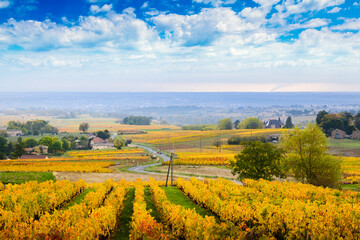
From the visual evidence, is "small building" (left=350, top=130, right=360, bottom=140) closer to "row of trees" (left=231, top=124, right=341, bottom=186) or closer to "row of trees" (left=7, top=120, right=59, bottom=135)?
"row of trees" (left=231, top=124, right=341, bottom=186)

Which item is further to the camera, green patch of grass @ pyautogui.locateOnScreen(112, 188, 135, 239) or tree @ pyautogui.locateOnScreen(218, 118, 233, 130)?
tree @ pyautogui.locateOnScreen(218, 118, 233, 130)

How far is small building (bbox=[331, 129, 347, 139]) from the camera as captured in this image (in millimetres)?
129875

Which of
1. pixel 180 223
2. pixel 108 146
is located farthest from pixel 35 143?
pixel 180 223

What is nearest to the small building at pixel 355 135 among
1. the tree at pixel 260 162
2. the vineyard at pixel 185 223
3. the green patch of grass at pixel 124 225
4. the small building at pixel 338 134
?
the small building at pixel 338 134

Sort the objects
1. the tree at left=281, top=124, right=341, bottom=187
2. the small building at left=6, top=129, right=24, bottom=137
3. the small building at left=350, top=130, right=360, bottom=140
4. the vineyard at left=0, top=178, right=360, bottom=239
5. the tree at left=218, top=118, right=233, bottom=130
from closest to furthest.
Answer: the vineyard at left=0, top=178, right=360, bottom=239 → the tree at left=281, top=124, right=341, bottom=187 → the small building at left=350, top=130, right=360, bottom=140 → the small building at left=6, top=129, right=24, bottom=137 → the tree at left=218, top=118, right=233, bottom=130

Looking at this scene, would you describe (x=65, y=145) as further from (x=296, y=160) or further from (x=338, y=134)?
(x=338, y=134)

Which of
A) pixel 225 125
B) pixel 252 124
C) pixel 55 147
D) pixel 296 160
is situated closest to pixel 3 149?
→ pixel 55 147

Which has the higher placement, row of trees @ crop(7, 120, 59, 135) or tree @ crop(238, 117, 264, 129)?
tree @ crop(238, 117, 264, 129)

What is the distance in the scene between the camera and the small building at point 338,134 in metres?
130

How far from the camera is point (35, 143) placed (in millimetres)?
119938

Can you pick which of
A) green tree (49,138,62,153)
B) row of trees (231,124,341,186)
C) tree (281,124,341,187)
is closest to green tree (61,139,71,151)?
green tree (49,138,62,153)

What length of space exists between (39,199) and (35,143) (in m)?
114

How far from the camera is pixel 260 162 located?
39688 millimetres

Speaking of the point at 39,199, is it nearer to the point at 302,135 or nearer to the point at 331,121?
the point at 302,135
